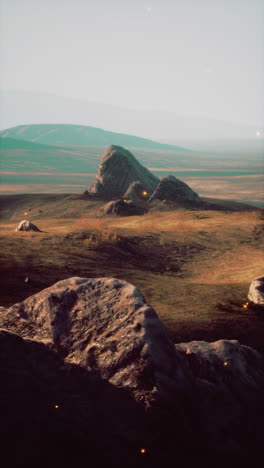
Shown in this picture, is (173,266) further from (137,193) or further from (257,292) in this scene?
(137,193)

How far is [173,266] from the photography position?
19891mm

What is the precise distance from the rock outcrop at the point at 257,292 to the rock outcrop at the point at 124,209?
29046 millimetres

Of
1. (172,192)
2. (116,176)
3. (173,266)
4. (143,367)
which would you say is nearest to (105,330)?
(143,367)

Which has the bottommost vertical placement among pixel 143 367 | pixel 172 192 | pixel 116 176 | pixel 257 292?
pixel 257 292

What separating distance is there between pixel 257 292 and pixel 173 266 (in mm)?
7202

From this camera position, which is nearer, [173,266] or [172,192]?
[173,266]

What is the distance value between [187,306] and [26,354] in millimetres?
7262

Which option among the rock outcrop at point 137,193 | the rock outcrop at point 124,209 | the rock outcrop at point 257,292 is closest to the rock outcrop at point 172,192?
the rock outcrop at point 137,193

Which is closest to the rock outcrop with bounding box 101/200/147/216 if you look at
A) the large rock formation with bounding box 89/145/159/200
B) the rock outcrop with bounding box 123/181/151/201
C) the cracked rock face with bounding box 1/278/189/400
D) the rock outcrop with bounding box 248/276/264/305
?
the rock outcrop with bounding box 123/181/151/201

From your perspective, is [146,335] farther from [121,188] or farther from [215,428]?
[121,188]

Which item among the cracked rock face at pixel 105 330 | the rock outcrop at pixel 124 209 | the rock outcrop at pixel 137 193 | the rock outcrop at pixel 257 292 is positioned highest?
the cracked rock face at pixel 105 330

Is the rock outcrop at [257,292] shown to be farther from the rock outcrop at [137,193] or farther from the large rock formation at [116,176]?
the large rock formation at [116,176]

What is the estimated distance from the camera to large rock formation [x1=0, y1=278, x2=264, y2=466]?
511cm

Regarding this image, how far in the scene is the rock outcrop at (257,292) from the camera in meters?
12.9
